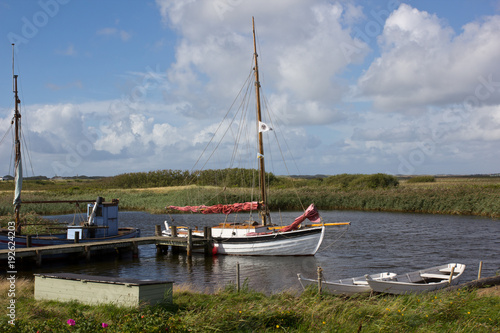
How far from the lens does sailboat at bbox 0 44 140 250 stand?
25.0m

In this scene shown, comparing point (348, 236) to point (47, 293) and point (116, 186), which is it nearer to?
point (47, 293)

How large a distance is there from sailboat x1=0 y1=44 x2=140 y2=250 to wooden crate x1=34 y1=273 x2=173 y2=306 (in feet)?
38.4

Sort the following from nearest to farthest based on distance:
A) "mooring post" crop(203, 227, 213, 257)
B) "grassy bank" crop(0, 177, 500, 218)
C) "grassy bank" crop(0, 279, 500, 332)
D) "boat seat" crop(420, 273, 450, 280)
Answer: "grassy bank" crop(0, 279, 500, 332) → "boat seat" crop(420, 273, 450, 280) → "mooring post" crop(203, 227, 213, 257) → "grassy bank" crop(0, 177, 500, 218)

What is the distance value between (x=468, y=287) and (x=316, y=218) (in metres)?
11.5

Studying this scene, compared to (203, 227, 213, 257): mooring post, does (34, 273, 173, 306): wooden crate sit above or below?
above

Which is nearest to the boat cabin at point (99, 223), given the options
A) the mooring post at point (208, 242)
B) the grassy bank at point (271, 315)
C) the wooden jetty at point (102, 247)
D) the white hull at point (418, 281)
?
the wooden jetty at point (102, 247)

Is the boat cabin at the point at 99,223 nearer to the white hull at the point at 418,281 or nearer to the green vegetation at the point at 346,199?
the green vegetation at the point at 346,199

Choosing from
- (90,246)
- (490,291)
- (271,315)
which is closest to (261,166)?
(90,246)

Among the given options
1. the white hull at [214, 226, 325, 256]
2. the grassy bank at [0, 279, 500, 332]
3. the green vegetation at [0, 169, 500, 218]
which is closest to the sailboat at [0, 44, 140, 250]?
the white hull at [214, 226, 325, 256]

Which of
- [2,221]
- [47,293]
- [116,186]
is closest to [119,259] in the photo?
[47,293]

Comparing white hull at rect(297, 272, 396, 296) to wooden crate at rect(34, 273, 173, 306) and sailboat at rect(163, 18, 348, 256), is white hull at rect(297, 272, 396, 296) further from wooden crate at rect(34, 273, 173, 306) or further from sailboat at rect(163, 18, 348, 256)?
sailboat at rect(163, 18, 348, 256)

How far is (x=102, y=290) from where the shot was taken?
12.3 metres

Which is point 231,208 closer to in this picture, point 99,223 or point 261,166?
point 261,166

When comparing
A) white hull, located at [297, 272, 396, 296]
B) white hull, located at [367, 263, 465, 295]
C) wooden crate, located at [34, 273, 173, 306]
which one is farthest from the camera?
white hull, located at [367, 263, 465, 295]
